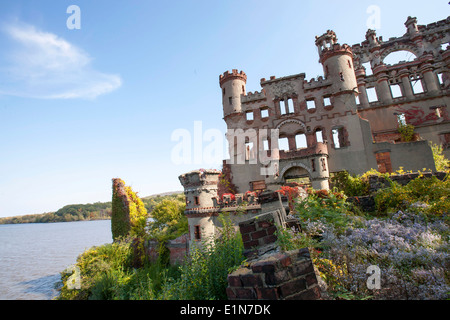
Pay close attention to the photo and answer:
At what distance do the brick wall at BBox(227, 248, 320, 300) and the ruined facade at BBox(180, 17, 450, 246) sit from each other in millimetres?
13973

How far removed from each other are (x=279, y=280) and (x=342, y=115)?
870 inches

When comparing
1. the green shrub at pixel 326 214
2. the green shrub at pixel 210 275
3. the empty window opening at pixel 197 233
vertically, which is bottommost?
the empty window opening at pixel 197 233

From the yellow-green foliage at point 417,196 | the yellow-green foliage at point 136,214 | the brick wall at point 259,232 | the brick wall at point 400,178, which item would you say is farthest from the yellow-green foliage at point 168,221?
the brick wall at point 259,232

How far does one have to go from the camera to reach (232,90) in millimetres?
23781

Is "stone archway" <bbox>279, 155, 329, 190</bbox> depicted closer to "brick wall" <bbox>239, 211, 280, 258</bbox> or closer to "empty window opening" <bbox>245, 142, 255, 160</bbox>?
"empty window opening" <bbox>245, 142, 255, 160</bbox>

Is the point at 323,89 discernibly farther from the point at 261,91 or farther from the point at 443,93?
the point at 443,93

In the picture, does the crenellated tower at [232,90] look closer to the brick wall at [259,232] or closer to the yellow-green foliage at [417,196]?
the yellow-green foliage at [417,196]

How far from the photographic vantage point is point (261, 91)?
23609 millimetres

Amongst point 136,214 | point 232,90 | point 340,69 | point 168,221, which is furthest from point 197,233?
point 340,69

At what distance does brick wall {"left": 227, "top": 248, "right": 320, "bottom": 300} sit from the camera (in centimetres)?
236

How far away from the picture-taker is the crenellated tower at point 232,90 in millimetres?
23531

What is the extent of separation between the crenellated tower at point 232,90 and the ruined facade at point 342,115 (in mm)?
103

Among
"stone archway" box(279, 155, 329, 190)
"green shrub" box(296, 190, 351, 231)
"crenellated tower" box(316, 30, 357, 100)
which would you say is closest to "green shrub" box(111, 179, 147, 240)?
"stone archway" box(279, 155, 329, 190)

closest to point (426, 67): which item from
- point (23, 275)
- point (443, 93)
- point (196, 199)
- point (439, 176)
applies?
point (443, 93)
